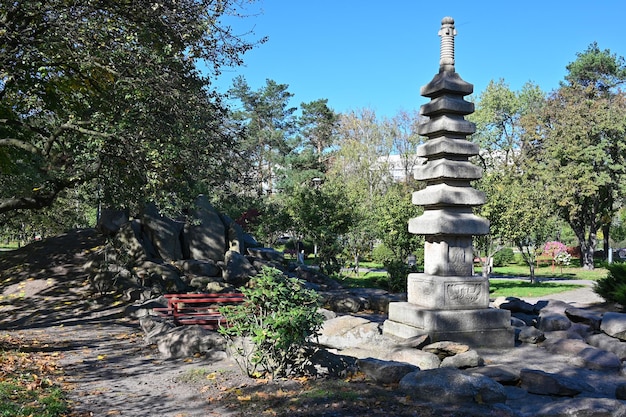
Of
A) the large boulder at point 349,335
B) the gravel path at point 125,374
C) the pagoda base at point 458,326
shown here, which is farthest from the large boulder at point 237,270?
the pagoda base at point 458,326

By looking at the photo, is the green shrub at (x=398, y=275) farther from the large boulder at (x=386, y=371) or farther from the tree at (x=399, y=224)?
the large boulder at (x=386, y=371)

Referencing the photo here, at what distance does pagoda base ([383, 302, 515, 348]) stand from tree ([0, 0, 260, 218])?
4.91 meters

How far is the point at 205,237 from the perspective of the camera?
63.2ft

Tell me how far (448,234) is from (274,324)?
167 inches

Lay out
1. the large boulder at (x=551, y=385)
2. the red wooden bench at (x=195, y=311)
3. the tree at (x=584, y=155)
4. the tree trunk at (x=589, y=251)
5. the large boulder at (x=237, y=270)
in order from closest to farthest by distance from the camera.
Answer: the large boulder at (x=551, y=385)
the red wooden bench at (x=195, y=311)
the large boulder at (x=237, y=270)
the tree at (x=584, y=155)
the tree trunk at (x=589, y=251)

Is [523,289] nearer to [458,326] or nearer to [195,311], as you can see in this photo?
[458,326]

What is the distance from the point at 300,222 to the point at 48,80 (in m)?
12.3

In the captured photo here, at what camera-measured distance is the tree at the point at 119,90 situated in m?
8.25

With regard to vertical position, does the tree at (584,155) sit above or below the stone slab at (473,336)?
above

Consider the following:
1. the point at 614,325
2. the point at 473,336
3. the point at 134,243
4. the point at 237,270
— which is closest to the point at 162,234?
the point at 134,243

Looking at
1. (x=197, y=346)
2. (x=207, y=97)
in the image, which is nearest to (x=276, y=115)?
(x=207, y=97)

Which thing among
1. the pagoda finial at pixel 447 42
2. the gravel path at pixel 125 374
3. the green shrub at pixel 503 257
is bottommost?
the gravel path at pixel 125 374

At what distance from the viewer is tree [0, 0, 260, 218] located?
27.1 feet

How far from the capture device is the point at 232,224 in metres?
20.2
